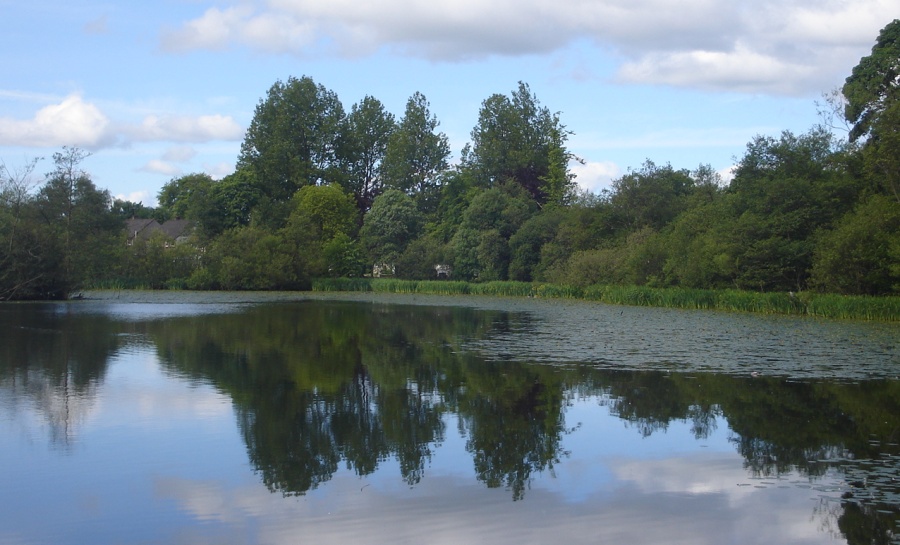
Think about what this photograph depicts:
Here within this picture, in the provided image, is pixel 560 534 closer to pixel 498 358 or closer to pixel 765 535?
pixel 765 535

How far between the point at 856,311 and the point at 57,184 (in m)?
47.3

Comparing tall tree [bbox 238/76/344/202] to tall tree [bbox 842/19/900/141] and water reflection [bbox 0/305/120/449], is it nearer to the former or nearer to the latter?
water reflection [bbox 0/305/120/449]

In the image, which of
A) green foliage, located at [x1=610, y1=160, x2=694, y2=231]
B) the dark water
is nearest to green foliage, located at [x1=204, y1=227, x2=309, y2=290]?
green foliage, located at [x1=610, y1=160, x2=694, y2=231]

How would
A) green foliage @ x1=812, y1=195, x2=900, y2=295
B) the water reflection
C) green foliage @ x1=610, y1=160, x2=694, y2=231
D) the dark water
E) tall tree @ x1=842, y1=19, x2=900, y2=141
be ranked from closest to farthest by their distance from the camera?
the dark water
the water reflection
green foliage @ x1=812, y1=195, x2=900, y2=295
tall tree @ x1=842, y1=19, x2=900, y2=141
green foliage @ x1=610, y1=160, x2=694, y2=231

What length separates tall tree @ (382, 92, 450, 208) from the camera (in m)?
78.6

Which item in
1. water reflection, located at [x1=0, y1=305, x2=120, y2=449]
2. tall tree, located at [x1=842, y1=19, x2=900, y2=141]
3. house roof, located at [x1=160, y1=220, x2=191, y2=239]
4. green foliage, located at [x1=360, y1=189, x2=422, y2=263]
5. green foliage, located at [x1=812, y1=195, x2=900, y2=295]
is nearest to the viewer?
water reflection, located at [x1=0, y1=305, x2=120, y2=449]

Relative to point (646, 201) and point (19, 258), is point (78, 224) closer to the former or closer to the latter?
point (19, 258)

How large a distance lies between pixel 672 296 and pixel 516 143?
38477 mm

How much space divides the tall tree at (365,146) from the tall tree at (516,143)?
11.3 metres

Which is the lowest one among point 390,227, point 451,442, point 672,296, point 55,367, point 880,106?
point 451,442

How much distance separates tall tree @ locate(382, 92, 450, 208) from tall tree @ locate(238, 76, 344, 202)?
602 cm

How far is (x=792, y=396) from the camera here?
1466 cm

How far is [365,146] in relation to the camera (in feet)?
277

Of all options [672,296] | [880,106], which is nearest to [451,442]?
[880,106]
